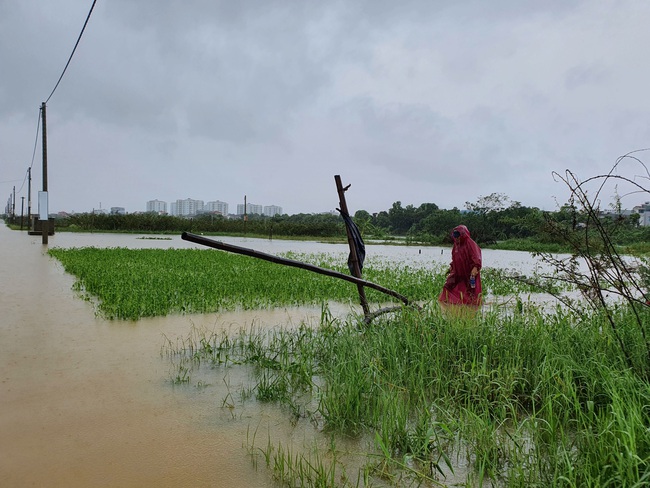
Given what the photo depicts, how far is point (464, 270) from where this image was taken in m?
6.05

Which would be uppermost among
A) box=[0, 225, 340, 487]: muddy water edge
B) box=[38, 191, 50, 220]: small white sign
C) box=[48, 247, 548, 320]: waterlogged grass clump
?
box=[38, 191, 50, 220]: small white sign

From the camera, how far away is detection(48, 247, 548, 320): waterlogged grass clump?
7203 mm

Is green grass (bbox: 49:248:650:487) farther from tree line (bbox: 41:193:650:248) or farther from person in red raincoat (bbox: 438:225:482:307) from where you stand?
tree line (bbox: 41:193:650:248)

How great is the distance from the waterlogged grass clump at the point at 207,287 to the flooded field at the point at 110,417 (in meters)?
1.22

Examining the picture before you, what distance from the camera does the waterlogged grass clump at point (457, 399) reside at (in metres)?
2.32

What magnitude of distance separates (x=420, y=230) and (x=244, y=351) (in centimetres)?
3095

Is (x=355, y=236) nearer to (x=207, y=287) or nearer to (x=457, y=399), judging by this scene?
(x=457, y=399)

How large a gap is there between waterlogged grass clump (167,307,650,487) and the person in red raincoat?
116cm

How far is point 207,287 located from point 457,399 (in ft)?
21.3

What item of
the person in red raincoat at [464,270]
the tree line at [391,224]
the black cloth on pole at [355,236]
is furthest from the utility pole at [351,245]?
the tree line at [391,224]

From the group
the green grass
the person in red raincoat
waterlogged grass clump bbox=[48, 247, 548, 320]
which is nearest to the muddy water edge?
the green grass

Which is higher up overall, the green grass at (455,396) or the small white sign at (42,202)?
the small white sign at (42,202)

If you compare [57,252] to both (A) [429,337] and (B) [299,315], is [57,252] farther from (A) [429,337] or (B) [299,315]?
(A) [429,337]

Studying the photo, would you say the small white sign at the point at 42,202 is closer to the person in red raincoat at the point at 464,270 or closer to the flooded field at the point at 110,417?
the flooded field at the point at 110,417
